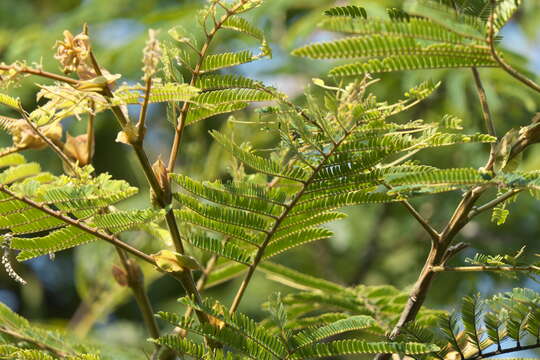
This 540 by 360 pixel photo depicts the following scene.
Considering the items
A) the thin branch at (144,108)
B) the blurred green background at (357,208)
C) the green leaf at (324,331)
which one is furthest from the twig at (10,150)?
the blurred green background at (357,208)

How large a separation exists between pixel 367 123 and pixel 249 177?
12.0 inches

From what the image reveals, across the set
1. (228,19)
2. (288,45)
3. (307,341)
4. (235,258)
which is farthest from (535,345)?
(288,45)

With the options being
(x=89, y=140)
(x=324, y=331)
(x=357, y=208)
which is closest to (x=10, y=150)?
(x=89, y=140)

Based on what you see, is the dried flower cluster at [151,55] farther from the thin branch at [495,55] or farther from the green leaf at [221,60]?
the thin branch at [495,55]

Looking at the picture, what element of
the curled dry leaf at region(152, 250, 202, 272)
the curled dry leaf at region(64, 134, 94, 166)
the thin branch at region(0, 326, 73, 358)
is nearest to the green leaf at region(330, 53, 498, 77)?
the curled dry leaf at region(152, 250, 202, 272)

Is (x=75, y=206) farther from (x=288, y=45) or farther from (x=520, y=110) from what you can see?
(x=520, y=110)

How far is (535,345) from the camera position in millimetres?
833

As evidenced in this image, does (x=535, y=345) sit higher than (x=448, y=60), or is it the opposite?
(x=448, y=60)

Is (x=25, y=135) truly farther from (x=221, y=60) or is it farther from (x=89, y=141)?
(x=221, y=60)

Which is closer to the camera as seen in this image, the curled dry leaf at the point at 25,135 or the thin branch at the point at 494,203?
the thin branch at the point at 494,203

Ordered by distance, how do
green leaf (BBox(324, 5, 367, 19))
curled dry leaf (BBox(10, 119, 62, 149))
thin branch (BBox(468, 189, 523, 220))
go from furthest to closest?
curled dry leaf (BBox(10, 119, 62, 149)) → thin branch (BBox(468, 189, 523, 220)) → green leaf (BBox(324, 5, 367, 19))

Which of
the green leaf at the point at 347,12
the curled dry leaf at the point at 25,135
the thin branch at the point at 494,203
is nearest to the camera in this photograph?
the green leaf at the point at 347,12

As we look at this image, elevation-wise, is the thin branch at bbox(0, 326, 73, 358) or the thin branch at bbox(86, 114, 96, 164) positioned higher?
the thin branch at bbox(86, 114, 96, 164)

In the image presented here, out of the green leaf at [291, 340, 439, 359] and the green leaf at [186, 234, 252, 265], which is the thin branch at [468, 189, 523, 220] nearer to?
the green leaf at [291, 340, 439, 359]
